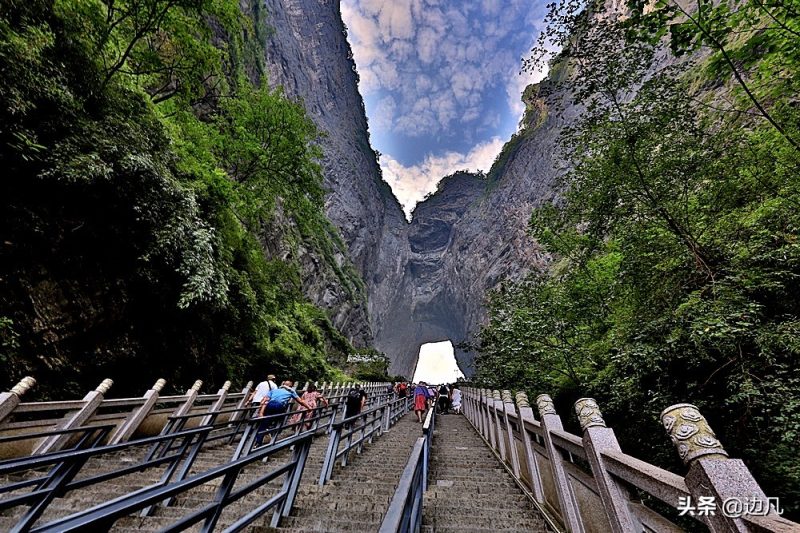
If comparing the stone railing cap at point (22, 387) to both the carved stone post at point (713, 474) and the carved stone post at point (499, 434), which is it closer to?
the carved stone post at point (713, 474)

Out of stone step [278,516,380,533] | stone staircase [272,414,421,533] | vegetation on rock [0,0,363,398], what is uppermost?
vegetation on rock [0,0,363,398]

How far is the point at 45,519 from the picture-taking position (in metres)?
2.36

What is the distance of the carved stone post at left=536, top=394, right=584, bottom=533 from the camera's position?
8.25ft

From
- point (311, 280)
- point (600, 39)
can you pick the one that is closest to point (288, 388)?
point (600, 39)

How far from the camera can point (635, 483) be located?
172cm

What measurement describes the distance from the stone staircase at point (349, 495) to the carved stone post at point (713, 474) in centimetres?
216

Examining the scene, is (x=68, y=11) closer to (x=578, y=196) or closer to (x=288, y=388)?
(x=288, y=388)

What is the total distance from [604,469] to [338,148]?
149ft

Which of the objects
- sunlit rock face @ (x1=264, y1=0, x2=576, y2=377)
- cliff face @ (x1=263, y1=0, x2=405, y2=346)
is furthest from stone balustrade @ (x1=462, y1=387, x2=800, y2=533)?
cliff face @ (x1=263, y1=0, x2=405, y2=346)

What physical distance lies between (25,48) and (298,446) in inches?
266

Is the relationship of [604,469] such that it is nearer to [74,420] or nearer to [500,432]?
[500,432]

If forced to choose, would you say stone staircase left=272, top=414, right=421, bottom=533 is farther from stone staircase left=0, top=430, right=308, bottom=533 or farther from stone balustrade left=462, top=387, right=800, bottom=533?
stone balustrade left=462, top=387, right=800, bottom=533

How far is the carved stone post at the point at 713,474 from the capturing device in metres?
1.19

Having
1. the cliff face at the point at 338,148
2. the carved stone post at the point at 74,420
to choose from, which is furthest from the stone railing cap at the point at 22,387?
the cliff face at the point at 338,148
